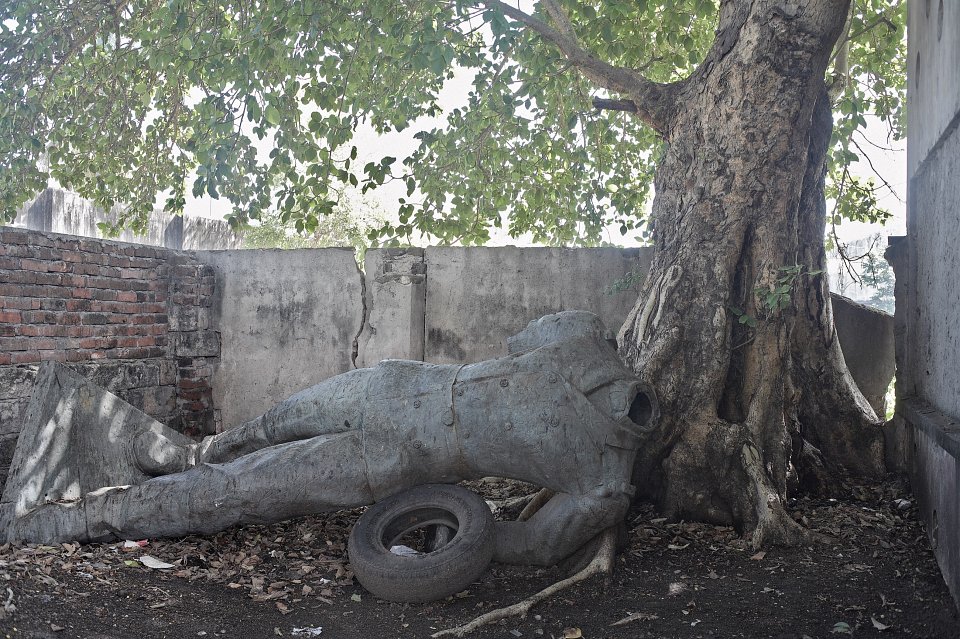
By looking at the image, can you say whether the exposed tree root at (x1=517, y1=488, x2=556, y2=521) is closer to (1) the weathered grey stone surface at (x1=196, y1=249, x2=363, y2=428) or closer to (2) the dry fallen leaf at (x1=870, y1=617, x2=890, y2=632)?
(2) the dry fallen leaf at (x1=870, y1=617, x2=890, y2=632)

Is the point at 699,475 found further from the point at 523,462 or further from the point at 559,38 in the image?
the point at 559,38

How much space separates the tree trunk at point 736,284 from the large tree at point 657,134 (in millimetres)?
12

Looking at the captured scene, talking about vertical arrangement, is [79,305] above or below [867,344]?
above

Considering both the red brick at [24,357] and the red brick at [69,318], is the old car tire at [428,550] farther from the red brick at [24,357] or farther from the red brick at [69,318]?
the red brick at [69,318]

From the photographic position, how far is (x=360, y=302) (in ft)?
19.1

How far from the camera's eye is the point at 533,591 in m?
3.31

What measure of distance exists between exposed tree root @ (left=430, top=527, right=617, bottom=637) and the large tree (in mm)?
728

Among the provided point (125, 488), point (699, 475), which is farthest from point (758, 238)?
point (125, 488)

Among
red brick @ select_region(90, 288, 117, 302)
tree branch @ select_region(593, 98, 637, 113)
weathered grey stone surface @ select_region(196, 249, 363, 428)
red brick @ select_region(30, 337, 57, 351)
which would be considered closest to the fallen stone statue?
red brick @ select_region(30, 337, 57, 351)

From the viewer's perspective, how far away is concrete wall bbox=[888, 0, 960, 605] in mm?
3074

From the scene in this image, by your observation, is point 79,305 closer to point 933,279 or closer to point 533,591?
point 533,591

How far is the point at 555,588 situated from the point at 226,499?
1.63 meters

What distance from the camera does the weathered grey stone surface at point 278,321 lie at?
589 centimetres

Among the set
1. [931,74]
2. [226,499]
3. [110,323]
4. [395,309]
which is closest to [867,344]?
[931,74]
